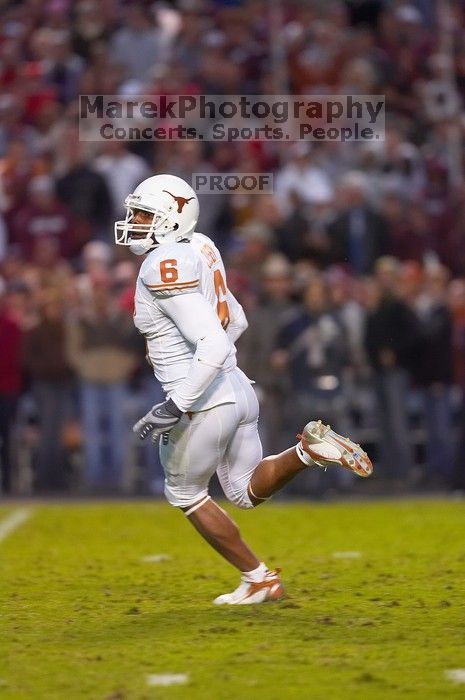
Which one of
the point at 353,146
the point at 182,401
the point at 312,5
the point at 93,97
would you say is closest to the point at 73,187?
the point at 93,97

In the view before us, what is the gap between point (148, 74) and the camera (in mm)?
16203

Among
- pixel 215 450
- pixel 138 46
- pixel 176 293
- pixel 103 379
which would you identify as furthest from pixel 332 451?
pixel 138 46

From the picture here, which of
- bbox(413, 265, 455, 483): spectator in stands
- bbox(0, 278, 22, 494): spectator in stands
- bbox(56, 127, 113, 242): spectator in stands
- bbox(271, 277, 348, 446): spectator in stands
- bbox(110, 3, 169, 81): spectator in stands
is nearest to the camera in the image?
bbox(271, 277, 348, 446): spectator in stands

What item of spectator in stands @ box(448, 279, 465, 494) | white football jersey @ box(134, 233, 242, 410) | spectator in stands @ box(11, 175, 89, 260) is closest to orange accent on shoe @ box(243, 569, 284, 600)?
white football jersey @ box(134, 233, 242, 410)

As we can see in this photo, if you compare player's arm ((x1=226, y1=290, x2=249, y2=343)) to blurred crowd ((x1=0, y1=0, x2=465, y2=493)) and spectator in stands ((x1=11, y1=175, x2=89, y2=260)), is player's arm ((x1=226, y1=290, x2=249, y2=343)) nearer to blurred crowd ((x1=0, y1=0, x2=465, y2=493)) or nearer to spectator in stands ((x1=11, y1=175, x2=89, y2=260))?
blurred crowd ((x1=0, y1=0, x2=465, y2=493))

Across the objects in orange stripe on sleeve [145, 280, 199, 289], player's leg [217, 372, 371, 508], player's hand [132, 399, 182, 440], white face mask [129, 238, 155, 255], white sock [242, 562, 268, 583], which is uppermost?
white face mask [129, 238, 155, 255]

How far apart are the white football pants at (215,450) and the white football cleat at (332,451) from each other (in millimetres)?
272

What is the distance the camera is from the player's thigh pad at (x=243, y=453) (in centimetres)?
661

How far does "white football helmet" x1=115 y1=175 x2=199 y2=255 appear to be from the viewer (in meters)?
6.47

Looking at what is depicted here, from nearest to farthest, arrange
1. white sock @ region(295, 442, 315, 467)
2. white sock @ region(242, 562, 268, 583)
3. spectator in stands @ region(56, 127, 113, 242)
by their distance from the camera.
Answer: white sock @ region(295, 442, 315, 467) → white sock @ region(242, 562, 268, 583) → spectator in stands @ region(56, 127, 113, 242)

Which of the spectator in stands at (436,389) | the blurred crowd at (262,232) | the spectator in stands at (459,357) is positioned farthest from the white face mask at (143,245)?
the spectator in stands at (436,389)

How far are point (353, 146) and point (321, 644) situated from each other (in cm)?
1018

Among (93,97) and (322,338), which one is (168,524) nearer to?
(322,338)

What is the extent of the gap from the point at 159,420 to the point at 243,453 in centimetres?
57
